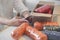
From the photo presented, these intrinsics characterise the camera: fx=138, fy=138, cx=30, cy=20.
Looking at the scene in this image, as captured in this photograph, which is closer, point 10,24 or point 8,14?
point 10,24

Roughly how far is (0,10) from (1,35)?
0.66 meters

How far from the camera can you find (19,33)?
78cm

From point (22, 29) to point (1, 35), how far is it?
17 cm

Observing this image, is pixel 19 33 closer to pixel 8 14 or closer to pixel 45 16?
pixel 45 16

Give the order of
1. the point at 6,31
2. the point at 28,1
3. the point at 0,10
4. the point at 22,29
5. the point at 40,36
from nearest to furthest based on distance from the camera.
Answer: the point at 40,36
the point at 22,29
the point at 6,31
the point at 0,10
the point at 28,1

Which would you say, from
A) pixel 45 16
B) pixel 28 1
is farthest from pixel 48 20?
pixel 28 1

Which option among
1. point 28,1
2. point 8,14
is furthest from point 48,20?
point 28,1

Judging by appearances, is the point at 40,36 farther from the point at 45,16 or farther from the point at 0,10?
the point at 0,10

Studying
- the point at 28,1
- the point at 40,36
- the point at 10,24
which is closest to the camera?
the point at 40,36

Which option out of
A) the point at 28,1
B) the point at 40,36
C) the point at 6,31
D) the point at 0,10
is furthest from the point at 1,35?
the point at 28,1

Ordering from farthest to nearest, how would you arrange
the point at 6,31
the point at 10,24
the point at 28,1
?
the point at 28,1 < the point at 10,24 < the point at 6,31

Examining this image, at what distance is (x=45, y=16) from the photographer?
100 cm

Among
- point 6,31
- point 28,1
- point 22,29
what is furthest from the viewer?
point 28,1

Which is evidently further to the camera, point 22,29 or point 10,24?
point 10,24
